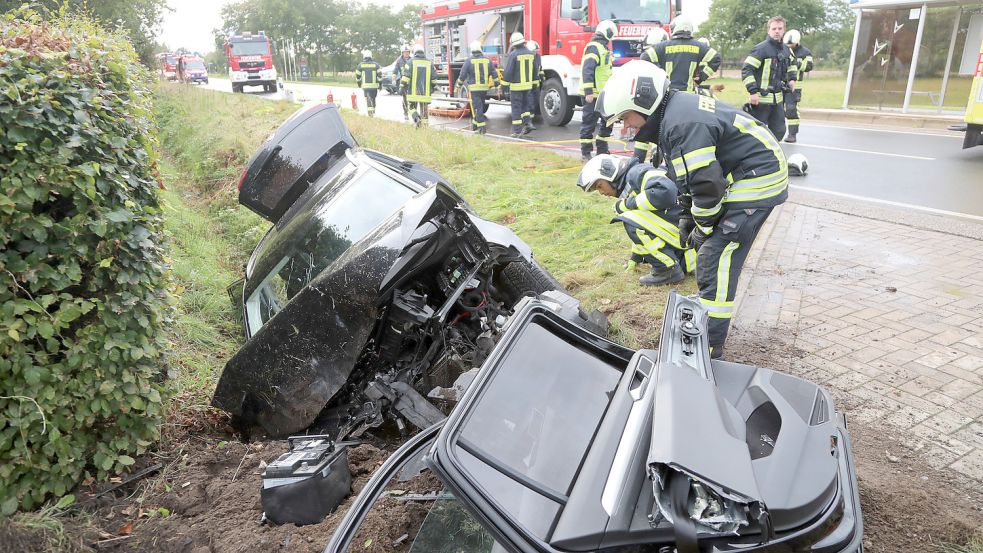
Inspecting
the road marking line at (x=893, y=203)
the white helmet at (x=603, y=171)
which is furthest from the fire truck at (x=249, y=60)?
the white helmet at (x=603, y=171)

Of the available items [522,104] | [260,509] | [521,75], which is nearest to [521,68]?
[521,75]

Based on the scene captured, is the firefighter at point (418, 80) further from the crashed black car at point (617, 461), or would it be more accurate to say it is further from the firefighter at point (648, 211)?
the crashed black car at point (617, 461)

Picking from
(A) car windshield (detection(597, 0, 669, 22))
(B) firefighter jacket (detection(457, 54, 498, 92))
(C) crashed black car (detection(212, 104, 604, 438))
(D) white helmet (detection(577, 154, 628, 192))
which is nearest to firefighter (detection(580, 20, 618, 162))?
(A) car windshield (detection(597, 0, 669, 22))

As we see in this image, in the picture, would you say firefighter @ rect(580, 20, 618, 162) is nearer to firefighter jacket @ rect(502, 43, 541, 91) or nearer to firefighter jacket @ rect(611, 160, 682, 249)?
firefighter jacket @ rect(502, 43, 541, 91)

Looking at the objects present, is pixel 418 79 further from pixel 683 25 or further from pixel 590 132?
pixel 683 25

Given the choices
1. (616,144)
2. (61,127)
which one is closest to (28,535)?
(61,127)

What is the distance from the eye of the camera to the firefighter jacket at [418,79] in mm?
13641

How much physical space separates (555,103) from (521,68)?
143cm

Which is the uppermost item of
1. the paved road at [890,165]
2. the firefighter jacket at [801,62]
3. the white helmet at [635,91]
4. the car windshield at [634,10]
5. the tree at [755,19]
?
the tree at [755,19]

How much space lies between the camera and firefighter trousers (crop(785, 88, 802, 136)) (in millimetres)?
9812

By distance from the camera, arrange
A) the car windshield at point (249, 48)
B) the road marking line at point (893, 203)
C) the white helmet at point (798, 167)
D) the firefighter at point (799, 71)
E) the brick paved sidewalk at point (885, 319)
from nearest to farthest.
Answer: the brick paved sidewalk at point (885, 319)
the road marking line at point (893, 203)
the white helmet at point (798, 167)
the firefighter at point (799, 71)
the car windshield at point (249, 48)

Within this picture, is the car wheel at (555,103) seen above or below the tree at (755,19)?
below

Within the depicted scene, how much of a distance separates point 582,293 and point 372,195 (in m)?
2.03

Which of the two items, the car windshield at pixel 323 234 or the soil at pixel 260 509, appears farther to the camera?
the car windshield at pixel 323 234
